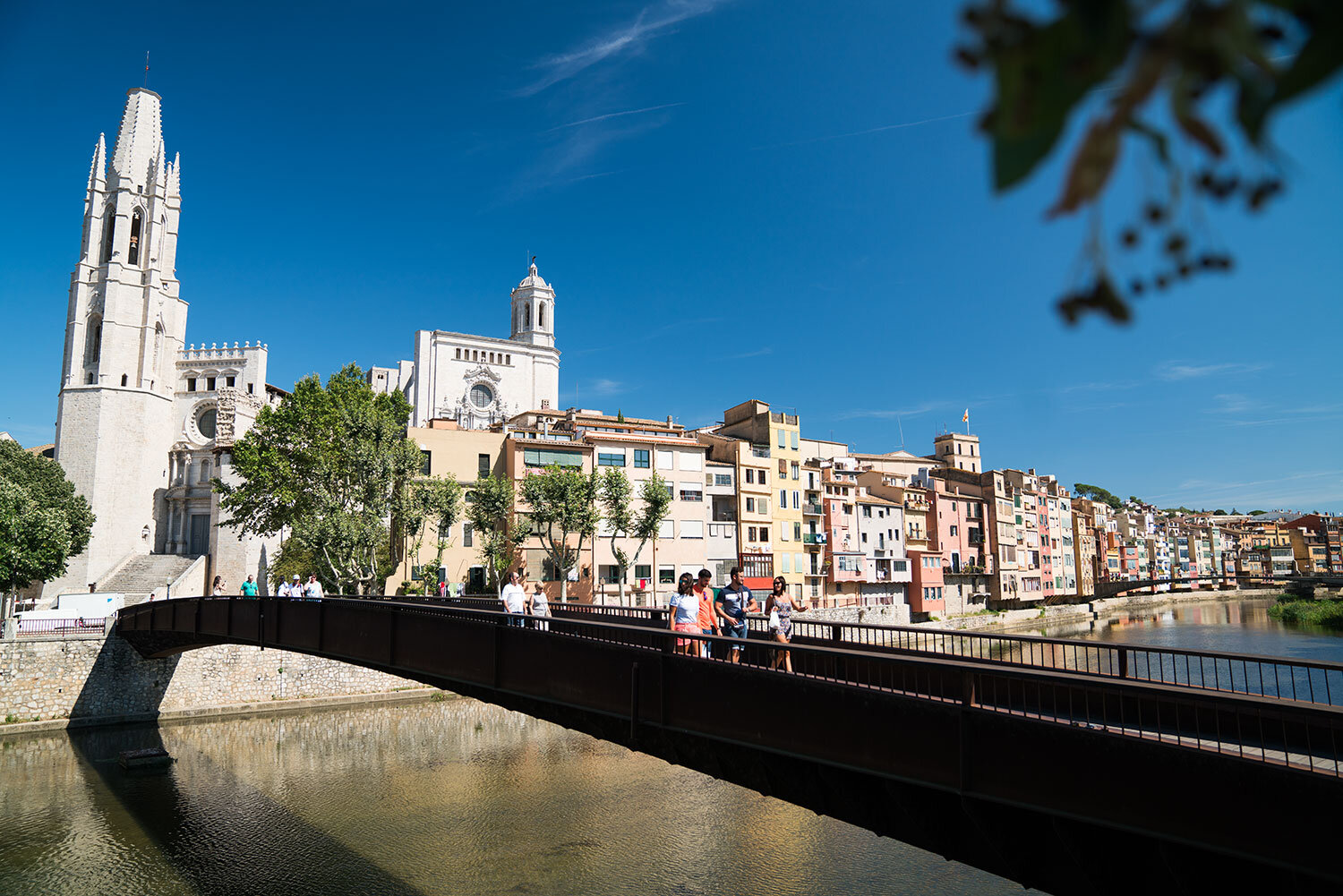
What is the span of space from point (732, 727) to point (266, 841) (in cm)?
1811

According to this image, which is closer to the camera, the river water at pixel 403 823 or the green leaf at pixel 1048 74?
the green leaf at pixel 1048 74

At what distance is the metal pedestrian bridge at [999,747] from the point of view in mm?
6750

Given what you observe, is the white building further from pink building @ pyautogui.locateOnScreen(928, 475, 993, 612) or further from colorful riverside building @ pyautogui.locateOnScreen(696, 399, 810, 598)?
pink building @ pyautogui.locateOnScreen(928, 475, 993, 612)

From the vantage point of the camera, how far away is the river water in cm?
1964

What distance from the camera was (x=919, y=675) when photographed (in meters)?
11.9

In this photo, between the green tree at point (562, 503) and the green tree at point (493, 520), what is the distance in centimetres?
164

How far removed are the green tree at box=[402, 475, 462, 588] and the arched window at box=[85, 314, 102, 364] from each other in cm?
3817

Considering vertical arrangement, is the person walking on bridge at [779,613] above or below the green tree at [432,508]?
below

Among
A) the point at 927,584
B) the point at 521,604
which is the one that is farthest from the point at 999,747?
the point at 927,584

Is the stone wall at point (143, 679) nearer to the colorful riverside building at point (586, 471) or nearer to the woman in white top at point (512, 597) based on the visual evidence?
the colorful riverside building at point (586, 471)

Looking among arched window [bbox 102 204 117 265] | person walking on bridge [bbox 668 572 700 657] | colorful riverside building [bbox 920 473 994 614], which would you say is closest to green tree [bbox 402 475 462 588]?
person walking on bridge [bbox 668 572 700 657]

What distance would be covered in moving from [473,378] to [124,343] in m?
41.9

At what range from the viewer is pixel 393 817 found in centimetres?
2416

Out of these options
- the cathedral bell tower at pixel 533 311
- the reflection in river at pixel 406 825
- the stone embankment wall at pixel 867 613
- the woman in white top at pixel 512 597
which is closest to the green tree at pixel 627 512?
the stone embankment wall at pixel 867 613
